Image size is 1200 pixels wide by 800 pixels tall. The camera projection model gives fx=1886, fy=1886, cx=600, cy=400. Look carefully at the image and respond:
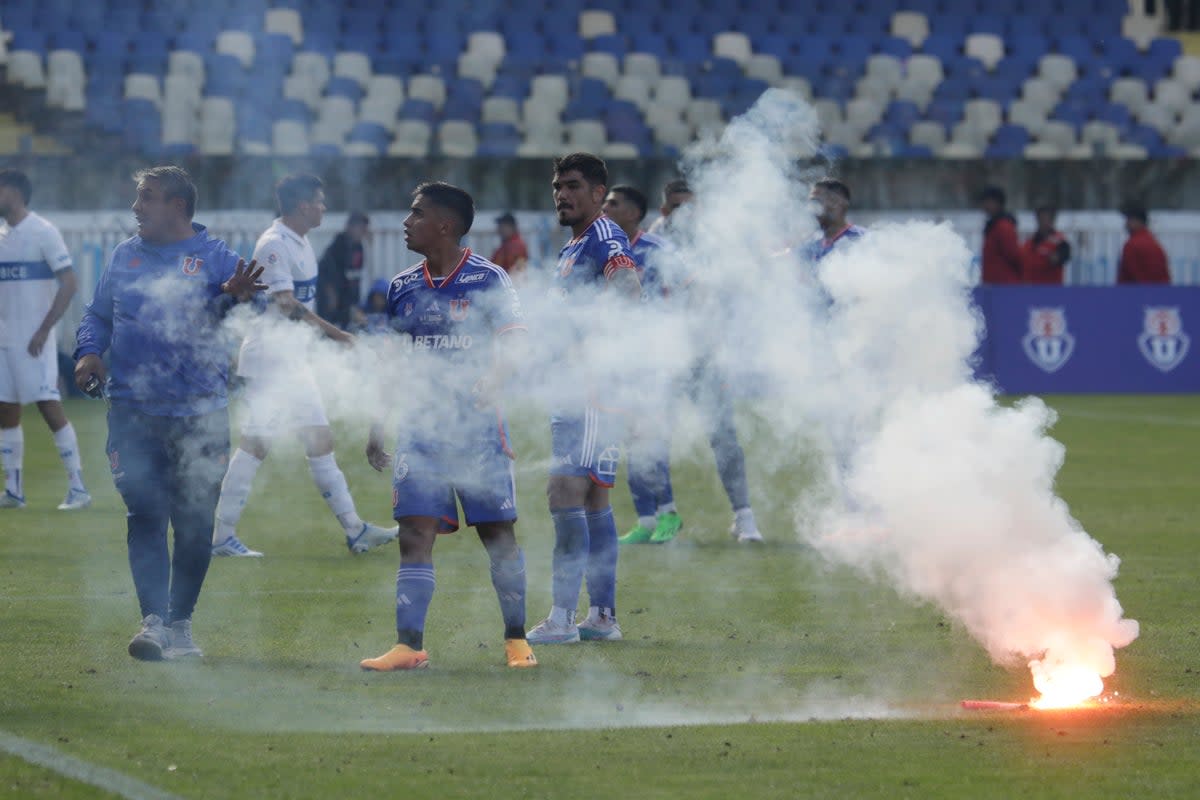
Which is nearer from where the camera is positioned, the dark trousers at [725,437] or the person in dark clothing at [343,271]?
the dark trousers at [725,437]

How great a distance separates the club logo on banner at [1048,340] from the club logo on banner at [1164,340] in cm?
105

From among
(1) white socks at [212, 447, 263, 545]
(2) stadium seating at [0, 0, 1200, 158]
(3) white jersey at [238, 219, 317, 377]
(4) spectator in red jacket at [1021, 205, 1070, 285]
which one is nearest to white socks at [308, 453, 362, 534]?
(1) white socks at [212, 447, 263, 545]

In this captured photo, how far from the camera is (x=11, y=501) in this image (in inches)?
534

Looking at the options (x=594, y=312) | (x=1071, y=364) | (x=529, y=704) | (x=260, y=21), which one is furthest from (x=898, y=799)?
(x=260, y=21)

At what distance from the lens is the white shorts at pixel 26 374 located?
13.5 m

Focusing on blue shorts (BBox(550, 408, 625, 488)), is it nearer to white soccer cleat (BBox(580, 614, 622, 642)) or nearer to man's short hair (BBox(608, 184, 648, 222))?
white soccer cleat (BBox(580, 614, 622, 642))

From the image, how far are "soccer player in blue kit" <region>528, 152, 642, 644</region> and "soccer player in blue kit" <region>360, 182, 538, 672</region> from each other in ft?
2.43

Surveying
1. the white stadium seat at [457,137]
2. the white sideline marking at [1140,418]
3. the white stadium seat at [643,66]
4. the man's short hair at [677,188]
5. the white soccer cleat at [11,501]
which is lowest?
the white soccer cleat at [11,501]

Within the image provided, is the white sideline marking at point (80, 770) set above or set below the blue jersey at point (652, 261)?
below

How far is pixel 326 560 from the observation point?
1113 cm

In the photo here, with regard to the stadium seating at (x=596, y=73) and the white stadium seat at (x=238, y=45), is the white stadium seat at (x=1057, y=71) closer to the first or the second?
the stadium seating at (x=596, y=73)

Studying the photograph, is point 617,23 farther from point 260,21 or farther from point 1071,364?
point 1071,364

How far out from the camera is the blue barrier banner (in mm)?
24453

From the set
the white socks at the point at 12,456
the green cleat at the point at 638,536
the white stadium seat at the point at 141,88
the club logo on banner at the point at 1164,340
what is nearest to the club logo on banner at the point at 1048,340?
the club logo on banner at the point at 1164,340
